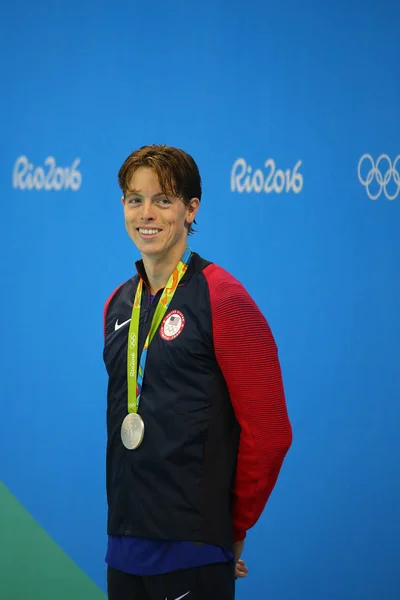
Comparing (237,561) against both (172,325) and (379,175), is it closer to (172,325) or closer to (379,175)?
(172,325)

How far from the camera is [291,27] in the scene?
2.91 metres

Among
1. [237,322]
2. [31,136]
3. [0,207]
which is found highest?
[31,136]

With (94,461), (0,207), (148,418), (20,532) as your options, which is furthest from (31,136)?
(148,418)

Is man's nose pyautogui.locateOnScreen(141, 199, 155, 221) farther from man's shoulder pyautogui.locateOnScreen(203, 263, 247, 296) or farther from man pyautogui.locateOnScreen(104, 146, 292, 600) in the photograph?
man's shoulder pyautogui.locateOnScreen(203, 263, 247, 296)

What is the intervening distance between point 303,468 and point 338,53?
1.38 meters

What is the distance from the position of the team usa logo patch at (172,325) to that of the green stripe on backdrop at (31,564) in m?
1.69

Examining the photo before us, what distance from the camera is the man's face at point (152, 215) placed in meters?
1.73

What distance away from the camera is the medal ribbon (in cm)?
172

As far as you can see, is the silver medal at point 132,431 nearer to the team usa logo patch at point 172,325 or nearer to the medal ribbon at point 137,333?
the medal ribbon at point 137,333

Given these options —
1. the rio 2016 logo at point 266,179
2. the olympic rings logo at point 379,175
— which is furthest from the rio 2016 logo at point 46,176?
the olympic rings logo at point 379,175

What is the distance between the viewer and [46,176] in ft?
10.1

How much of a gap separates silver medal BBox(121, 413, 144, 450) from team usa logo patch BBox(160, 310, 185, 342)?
6.5 inches

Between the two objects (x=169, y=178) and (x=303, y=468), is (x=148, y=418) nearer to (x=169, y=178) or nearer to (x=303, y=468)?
(x=169, y=178)

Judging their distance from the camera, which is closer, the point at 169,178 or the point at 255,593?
the point at 169,178
